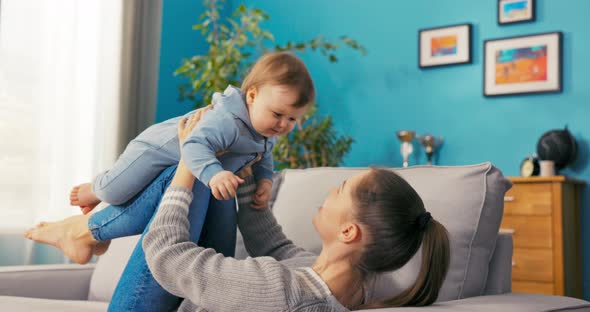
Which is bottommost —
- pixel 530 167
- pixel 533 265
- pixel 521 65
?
pixel 533 265

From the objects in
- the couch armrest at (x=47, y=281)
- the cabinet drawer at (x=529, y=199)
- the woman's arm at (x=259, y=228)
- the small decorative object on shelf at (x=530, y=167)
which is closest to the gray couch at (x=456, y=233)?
the woman's arm at (x=259, y=228)

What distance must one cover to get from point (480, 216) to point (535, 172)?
101 inches

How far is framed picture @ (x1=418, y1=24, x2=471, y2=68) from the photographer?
14.5 feet

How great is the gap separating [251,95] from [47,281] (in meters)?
1.01

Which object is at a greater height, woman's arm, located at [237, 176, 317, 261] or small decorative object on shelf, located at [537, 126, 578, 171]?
small decorative object on shelf, located at [537, 126, 578, 171]

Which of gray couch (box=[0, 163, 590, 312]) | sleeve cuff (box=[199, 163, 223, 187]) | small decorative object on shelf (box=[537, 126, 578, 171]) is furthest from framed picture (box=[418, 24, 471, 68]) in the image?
sleeve cuff (box=[199, 163, 223, 187])

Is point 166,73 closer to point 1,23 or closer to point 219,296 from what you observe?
point 1,23

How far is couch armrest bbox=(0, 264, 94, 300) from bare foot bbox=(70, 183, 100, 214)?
40 cm

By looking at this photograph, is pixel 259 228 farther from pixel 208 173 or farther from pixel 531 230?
pixel 531 230

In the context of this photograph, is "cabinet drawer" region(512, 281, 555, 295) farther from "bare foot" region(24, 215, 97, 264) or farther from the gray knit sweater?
the gray knit sweater

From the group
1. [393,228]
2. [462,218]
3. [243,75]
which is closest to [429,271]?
[393,228]

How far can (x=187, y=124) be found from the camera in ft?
5.28

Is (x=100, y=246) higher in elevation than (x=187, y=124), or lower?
lower

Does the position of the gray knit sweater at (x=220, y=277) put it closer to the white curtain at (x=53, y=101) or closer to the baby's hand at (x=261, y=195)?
the baby's hand at (x=261, y=195)
